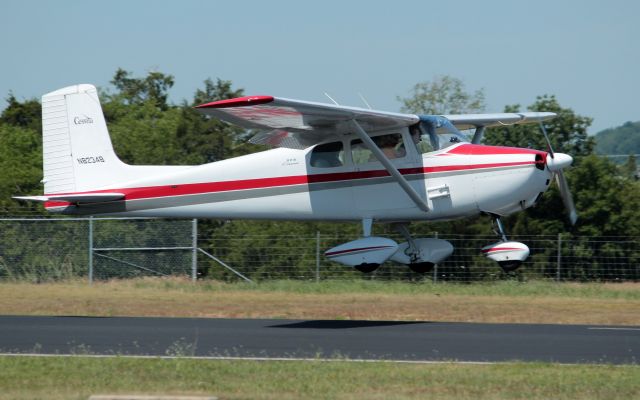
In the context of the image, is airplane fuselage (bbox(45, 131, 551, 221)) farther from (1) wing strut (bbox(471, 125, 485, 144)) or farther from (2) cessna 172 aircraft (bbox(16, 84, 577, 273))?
(1) wing strut (bbox(471, 125, 485, 144))

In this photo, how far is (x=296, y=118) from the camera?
643 inches

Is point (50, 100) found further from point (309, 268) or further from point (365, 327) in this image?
point (309, 268)

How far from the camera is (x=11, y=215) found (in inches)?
1201

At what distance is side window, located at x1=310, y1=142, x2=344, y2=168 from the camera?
56.9ft

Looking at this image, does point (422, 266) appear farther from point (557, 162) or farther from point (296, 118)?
point (296, 118)

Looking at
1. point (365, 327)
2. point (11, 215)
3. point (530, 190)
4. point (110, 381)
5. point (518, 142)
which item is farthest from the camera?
point (518, 142)

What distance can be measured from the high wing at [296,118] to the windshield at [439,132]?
0.23 meters

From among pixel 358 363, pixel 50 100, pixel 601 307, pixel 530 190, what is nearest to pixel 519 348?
pixel 358 363

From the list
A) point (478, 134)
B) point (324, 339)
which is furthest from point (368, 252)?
point (478, 134)

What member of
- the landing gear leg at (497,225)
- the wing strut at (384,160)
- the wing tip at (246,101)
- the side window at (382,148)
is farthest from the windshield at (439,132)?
the wing tip at (246,101)

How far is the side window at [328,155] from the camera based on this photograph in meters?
17.3

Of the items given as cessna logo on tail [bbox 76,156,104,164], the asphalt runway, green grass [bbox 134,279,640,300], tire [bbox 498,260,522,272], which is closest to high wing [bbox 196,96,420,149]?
→ tire [bbox 498,260,522,272]

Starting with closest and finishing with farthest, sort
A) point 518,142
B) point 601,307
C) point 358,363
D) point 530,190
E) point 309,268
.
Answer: point 358,363, point 530,190, point 601,307, point 309,268, point 518,142

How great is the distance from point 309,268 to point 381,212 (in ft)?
31.4
